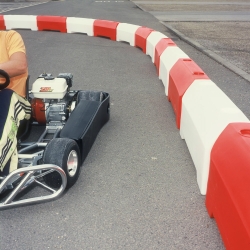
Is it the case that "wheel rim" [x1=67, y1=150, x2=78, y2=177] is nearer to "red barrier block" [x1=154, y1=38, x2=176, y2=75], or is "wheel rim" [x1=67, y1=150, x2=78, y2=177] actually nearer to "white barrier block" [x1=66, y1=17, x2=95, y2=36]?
"red barrier block" [x1=154, y1=38, x2=176, y2=75]

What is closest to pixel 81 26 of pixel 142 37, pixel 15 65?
pixel 142 37

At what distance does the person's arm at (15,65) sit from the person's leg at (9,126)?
0.69 ft

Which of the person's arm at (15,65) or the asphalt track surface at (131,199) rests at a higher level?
the person's arm at (15,65)

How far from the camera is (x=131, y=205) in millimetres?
2992

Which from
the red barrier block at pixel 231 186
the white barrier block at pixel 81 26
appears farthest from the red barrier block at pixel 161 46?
the white barrier block at pixel 81 26

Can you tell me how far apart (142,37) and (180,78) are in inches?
155

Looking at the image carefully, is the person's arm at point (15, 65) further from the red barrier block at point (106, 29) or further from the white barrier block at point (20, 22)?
the white barrier block at point (20, 22)

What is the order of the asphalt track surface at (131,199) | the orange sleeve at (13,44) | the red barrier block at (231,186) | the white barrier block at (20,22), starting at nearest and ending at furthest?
the red barrier block at (231,186) < the asphalt track surface at (131,199) < the orange sleeve at (13,44) < the white barrier block at (20,22)

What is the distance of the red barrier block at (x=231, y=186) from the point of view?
2.16m

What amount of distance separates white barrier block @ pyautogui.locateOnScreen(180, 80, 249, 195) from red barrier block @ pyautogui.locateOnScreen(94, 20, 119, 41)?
611 cm

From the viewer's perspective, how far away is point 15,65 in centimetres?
346

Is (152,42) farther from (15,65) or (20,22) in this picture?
(20,22)

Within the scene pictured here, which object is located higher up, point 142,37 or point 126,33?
point 142,37

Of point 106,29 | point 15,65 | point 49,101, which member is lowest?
point 106,29
